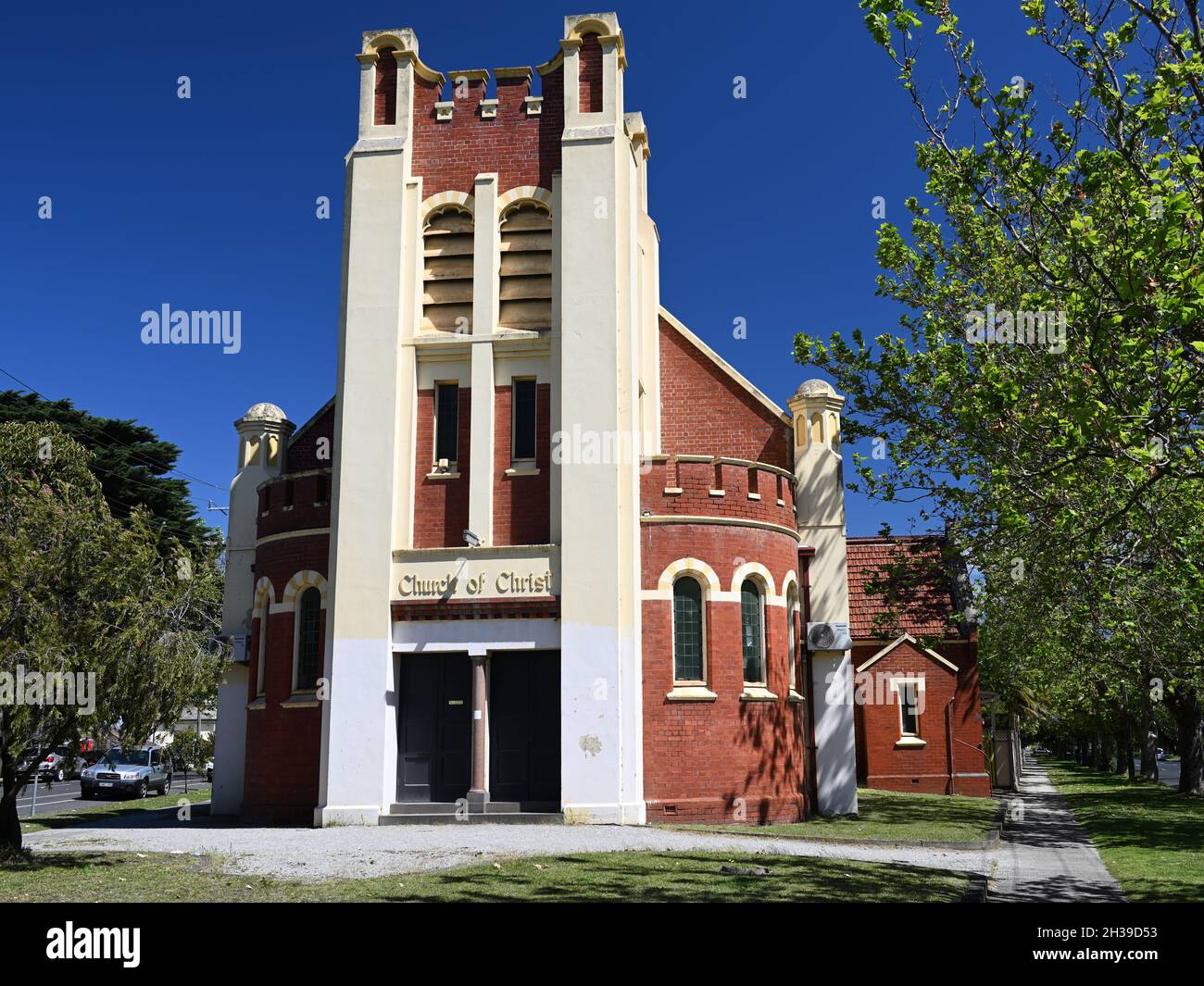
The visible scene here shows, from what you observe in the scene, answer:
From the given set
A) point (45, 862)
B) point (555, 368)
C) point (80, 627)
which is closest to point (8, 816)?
point (45, 862)

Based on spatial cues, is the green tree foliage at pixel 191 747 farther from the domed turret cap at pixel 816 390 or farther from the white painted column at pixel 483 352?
the domed turret cap at pixel 816 390

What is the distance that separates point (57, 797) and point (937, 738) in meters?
29.6

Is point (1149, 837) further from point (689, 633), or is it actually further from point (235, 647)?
point (235, 647)

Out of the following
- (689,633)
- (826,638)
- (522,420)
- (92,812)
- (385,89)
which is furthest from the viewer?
(92,812)

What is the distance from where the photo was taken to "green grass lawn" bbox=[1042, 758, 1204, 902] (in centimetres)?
1389

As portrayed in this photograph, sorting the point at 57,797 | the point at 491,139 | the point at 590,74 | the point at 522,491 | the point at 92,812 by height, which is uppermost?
the point at 590,74

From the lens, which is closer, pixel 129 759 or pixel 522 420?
pixel 522 420

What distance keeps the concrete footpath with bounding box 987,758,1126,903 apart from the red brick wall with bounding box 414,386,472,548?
11614mm

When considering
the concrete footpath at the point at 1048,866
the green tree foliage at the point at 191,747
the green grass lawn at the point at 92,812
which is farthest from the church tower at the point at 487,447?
the green grass lawn at the point at 92,812

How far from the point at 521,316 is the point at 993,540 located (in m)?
10.4

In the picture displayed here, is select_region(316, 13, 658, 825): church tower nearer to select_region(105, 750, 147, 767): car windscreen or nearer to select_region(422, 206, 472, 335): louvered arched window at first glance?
select_region(422, 206, 472, 335): louvered arched window

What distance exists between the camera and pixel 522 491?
2209 centimetres

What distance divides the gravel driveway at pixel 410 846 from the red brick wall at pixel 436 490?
5.68 metres

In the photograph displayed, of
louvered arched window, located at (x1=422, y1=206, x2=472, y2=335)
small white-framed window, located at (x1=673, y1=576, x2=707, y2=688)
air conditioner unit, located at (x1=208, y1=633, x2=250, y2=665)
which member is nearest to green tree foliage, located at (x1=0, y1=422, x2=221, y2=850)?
air conditioner unit, located at (x1=208, y1=633, x2=250, y2=665)
